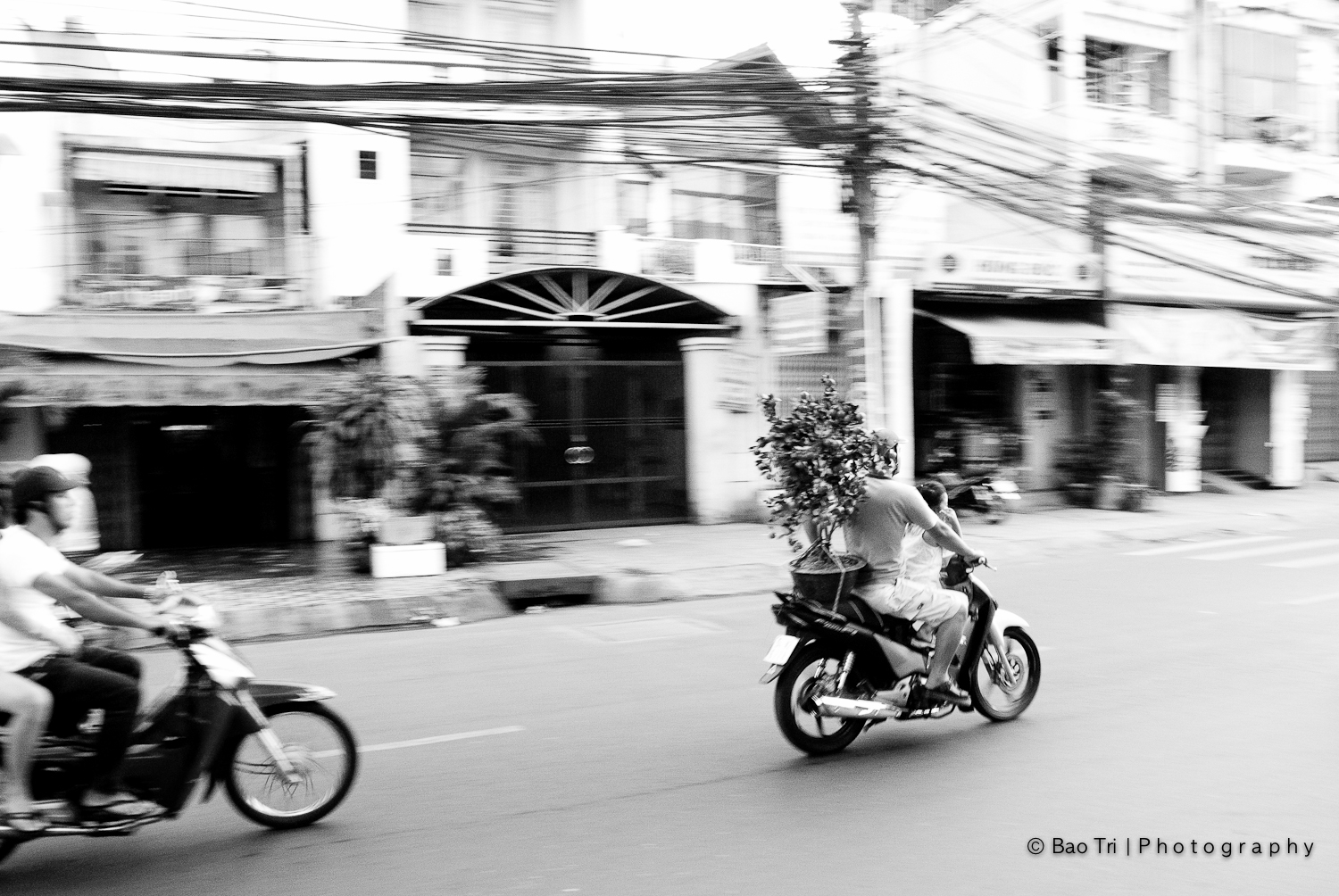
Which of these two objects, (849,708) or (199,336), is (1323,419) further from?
(849,708)

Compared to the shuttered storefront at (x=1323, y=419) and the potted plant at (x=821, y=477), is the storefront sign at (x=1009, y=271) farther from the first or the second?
the potted plant at (x=821, y=477)

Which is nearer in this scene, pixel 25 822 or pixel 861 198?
pixel 25 822

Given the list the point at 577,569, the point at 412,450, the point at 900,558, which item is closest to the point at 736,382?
the point at 577,569

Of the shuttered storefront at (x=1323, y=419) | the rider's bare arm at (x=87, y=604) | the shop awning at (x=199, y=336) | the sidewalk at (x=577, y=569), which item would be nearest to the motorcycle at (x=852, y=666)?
the rider's bare arm at (x=87, y=604)

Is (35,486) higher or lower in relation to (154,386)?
lower

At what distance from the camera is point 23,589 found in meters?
3.99

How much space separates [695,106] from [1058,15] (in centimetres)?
1240

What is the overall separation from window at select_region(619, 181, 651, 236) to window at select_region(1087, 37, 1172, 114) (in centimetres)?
853

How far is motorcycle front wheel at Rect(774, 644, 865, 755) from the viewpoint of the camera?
5.26 m

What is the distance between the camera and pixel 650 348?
53.2 ft

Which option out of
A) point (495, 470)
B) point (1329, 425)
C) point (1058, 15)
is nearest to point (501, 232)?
point (495, 470)

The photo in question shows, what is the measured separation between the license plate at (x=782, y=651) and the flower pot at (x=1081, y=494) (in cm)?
1352

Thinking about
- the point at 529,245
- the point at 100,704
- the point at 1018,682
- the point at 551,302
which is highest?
the point at 529,245

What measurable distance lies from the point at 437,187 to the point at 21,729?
12.5 meters
